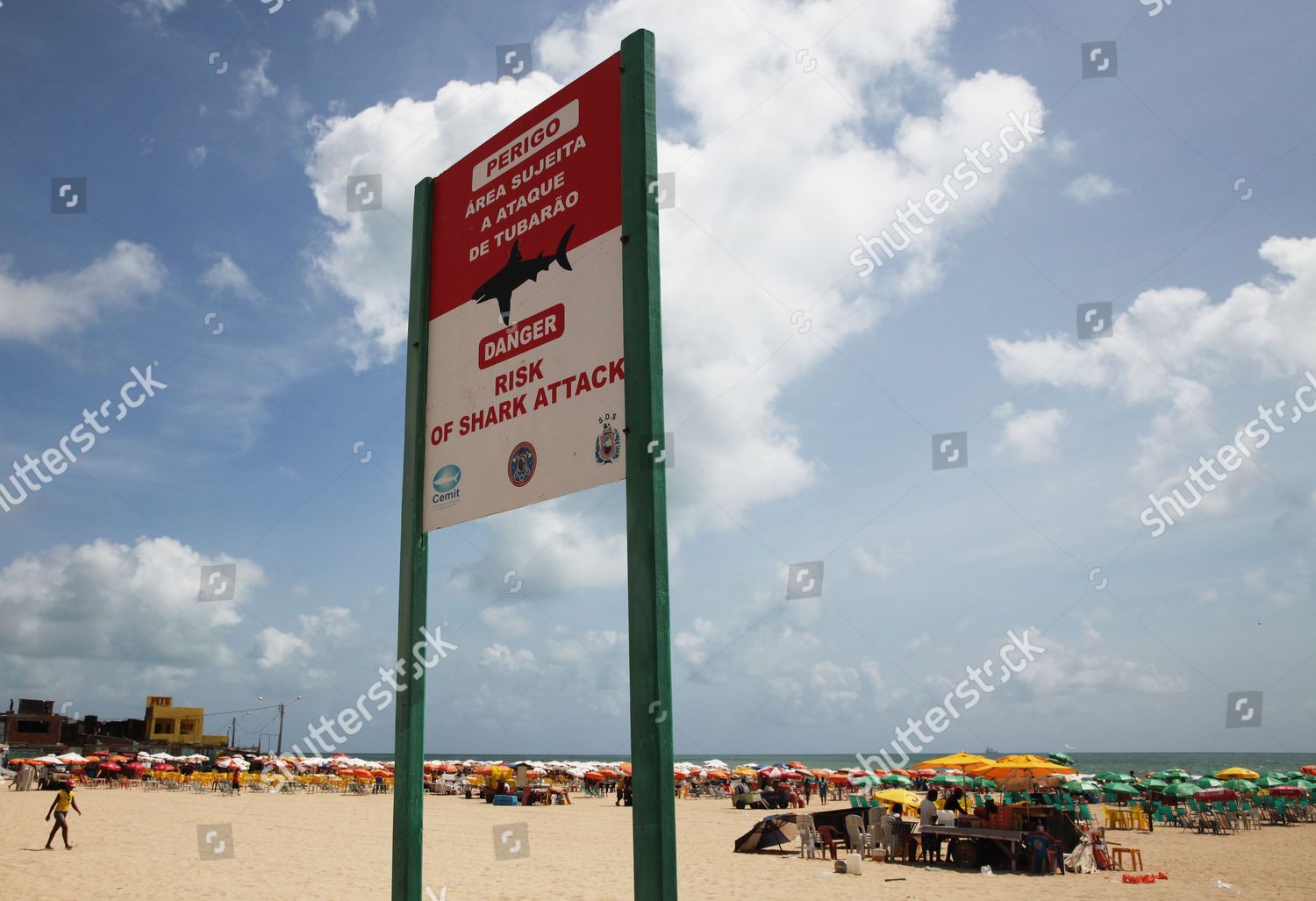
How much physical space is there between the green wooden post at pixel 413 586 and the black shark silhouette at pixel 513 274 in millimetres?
585

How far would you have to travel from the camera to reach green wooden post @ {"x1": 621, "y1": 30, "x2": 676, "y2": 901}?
3.30 m

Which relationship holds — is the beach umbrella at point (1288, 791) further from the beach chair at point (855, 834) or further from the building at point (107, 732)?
the building at point (107, 732)

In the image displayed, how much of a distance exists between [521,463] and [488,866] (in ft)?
38.8

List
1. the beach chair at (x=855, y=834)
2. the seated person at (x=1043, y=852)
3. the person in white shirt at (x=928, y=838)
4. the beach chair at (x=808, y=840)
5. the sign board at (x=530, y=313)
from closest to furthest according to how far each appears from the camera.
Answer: the sign board at (x=530, y=313)
the seated person at (x=1043, y=852)
the person in white shirt at (x=928, y=838)
the beach chair at (x=808, y=840)
the beach chair at (x=855, y=834)

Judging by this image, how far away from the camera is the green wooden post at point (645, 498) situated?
10.8 feet

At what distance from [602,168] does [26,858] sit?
15.0 meters

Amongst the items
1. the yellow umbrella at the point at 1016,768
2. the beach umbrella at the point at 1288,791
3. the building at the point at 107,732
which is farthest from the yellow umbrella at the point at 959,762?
the building at the point at 107,732

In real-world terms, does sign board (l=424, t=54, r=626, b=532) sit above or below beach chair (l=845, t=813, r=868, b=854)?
above

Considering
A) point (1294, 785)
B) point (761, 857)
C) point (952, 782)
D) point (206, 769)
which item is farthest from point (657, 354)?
point (206, 769)

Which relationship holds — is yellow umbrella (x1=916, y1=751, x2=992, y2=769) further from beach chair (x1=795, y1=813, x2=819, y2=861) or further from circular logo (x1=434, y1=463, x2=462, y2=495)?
circular logo (x1=434, y1=463, x2=462, y2=495)

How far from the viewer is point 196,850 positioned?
15.1 m

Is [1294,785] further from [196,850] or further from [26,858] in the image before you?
[26,858]

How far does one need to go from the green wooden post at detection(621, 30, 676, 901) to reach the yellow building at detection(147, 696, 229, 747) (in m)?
76.1

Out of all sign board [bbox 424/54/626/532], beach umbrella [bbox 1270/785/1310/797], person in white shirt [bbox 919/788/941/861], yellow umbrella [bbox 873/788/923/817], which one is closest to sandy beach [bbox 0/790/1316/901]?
person in white shirt [bbox 919/788/941/861]
